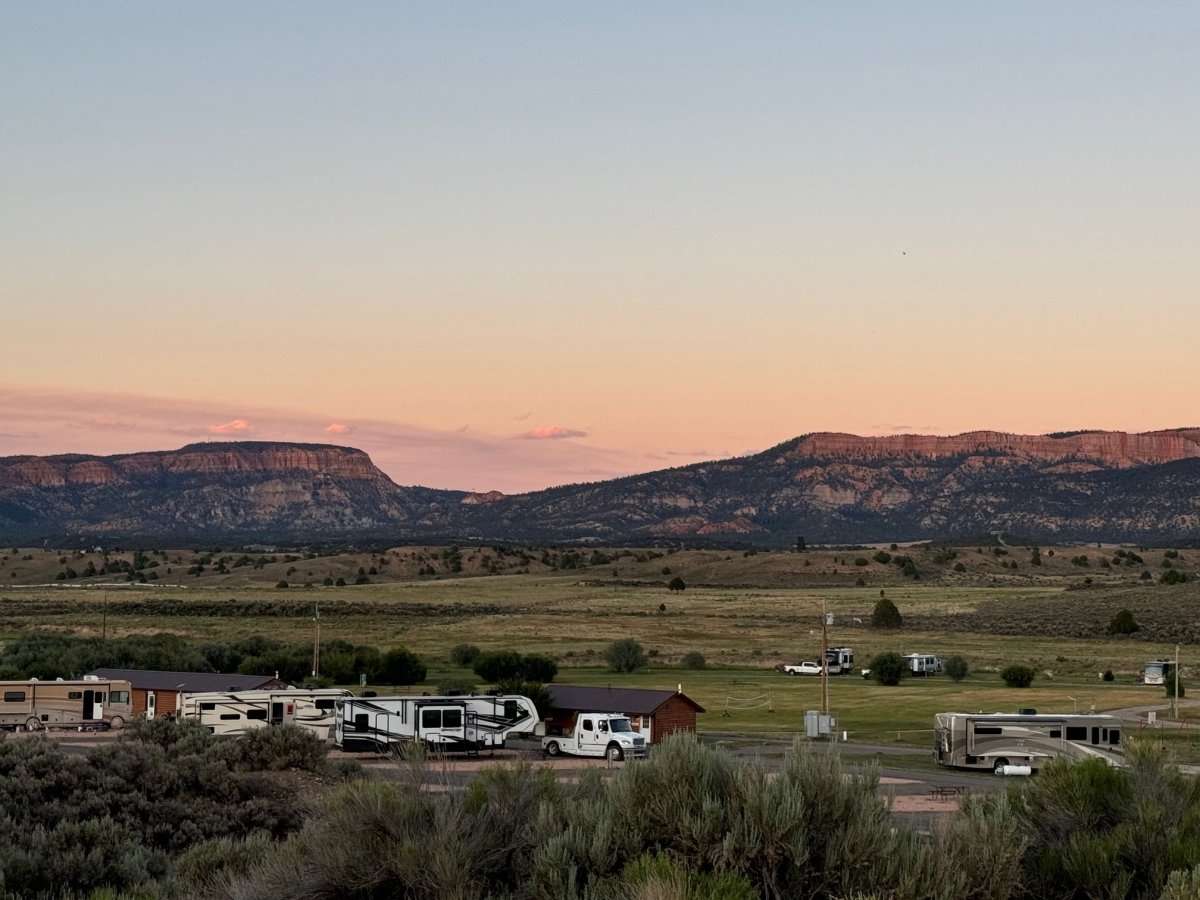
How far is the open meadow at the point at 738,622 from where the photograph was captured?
6162cm

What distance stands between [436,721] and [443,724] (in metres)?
0.21

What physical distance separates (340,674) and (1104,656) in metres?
41.0

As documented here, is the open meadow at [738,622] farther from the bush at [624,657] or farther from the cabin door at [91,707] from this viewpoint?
the cabin door at [91,707]

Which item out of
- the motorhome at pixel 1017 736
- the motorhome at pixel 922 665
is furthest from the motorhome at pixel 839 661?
the motorhome at pixel 1017 736

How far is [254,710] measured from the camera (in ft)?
147

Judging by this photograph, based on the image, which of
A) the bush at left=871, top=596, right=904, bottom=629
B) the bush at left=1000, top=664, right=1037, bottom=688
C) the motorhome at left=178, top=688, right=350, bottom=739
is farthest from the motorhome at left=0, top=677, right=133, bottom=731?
the bush at left=871, top=596, right=904, bottom=629

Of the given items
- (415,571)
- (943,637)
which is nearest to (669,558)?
(415,571)

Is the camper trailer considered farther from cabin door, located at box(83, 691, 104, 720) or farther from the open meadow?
cabin door, located at box(83, 691, 104, 720)

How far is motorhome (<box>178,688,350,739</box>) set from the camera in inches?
1753

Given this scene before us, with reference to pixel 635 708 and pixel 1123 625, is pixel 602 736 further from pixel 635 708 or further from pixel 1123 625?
pixel 1123 625

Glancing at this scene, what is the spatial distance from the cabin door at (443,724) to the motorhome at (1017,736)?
1350 centimetres

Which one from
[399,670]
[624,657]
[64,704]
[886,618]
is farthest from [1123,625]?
[64,704]

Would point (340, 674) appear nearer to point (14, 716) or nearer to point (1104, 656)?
point (14, 716)

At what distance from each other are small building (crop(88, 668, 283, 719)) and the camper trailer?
7.06 meters
